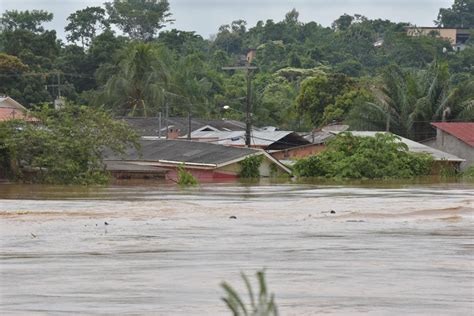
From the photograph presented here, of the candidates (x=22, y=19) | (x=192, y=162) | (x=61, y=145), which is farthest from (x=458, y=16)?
(x=61, y=145)

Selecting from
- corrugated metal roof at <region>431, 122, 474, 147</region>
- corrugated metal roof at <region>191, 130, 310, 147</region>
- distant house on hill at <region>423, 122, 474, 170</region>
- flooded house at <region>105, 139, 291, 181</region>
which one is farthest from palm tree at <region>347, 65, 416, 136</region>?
flooded house at <region>105, 139, 291, 181</region>

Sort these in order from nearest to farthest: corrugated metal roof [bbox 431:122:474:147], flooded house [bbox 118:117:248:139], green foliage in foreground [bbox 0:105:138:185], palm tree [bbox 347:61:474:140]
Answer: green foliage in foreground [bbox 0:105:138:185], corrugated metal roof [bbox 431:122:474:147], palm tree [bbox 347:61:474:140], flooded house [bbox 118:117:248:139]

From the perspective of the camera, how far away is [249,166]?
43562mm

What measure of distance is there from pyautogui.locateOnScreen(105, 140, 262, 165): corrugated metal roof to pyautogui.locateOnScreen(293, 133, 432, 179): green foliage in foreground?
11.7ft

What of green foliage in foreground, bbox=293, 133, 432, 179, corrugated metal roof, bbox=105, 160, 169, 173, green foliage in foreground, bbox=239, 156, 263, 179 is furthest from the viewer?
green foliage in foreground, bbox=293, 133, 432, 179

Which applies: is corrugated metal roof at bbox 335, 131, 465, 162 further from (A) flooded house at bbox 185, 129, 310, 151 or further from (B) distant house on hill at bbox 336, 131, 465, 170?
(A) flooded house at bbox 185, 129, 310, 151

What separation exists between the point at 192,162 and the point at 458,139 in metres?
15.6

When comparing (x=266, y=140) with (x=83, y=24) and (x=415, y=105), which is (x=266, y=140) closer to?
(x=415, y=105)

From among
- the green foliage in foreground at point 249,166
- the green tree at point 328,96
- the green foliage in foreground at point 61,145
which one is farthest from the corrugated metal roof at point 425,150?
the green foliage in foreground at point 61,145

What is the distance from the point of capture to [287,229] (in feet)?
58.3

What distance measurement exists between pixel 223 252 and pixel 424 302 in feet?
14.9

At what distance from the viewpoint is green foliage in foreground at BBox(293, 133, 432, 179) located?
45312 millimetres

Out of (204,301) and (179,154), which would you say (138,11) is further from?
(204,301)

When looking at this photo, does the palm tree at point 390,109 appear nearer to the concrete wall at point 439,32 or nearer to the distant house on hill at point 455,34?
the concrete wall at point 439,32
